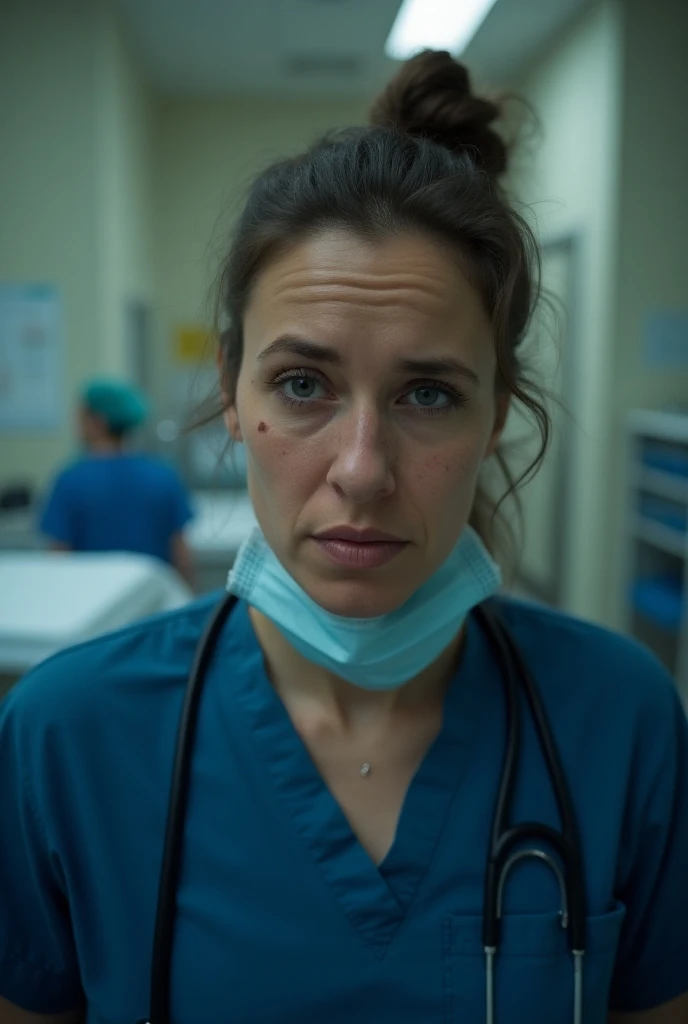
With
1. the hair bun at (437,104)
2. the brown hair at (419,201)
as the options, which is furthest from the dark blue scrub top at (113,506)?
the hair bun at (437,104)

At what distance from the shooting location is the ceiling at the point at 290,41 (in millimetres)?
3469

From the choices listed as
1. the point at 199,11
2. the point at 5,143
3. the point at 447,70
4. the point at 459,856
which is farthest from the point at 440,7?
the point at 459,856

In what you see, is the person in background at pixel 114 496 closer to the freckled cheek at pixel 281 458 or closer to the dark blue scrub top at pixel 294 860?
the dark blue scrub top at pixel 294 860

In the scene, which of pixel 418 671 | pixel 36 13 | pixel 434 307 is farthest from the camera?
pixel 36 13

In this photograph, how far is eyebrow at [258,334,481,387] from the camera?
2.43ft

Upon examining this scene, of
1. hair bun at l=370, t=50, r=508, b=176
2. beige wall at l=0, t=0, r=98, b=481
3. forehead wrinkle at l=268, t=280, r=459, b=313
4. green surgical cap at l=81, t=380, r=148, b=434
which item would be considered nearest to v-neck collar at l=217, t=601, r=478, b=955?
forehead wrinkle at l=268, t=280, r=459, b=313

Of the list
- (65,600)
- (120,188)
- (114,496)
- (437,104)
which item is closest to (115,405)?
(114,496)

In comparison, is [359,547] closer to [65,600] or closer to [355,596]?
[355,596]

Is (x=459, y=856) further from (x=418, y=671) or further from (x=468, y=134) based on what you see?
(x=468, y=134)

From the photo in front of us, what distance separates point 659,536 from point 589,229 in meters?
1.37

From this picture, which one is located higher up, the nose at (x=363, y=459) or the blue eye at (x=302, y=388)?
the blue eye at (x=302, y=388)

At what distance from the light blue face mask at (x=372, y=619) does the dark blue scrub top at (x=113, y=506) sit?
158cm

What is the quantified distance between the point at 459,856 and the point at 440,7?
3.46 meters

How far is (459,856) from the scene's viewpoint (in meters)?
0.80
